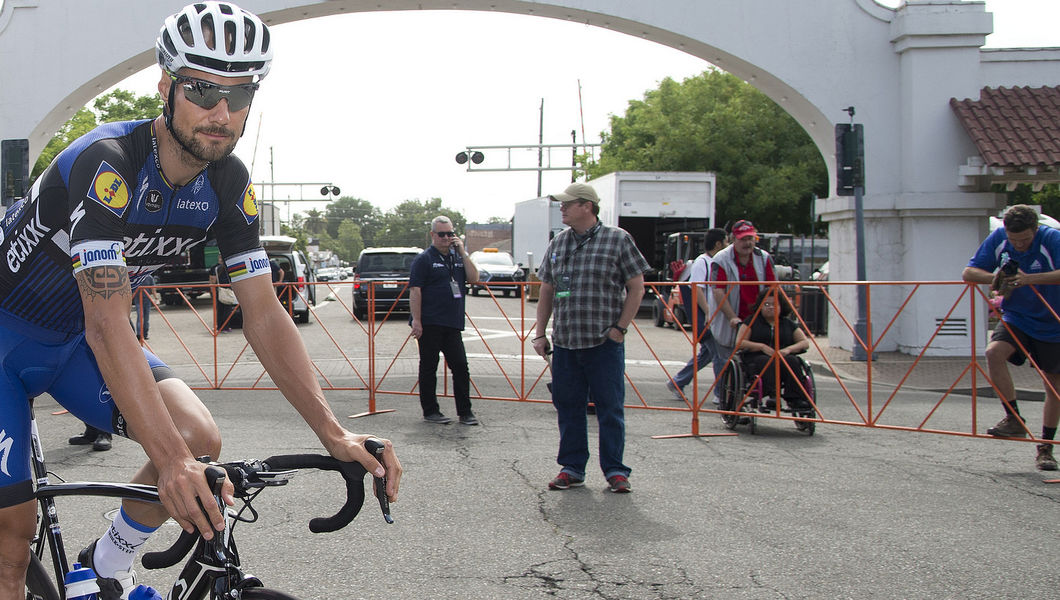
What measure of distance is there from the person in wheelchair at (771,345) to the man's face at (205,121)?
6.46 metres

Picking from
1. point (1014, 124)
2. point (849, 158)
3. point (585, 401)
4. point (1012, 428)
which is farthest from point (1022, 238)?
point (1014, 124)

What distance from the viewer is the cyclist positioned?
81.7 inches

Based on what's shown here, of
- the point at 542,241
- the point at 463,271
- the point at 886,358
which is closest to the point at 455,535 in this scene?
the point at 463,271

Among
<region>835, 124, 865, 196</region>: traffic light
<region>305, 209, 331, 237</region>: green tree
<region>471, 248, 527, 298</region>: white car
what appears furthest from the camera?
<region>305, 209, 331, 237</region>: green tree

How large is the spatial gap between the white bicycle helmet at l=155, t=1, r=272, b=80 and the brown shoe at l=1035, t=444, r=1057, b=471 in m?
6.39

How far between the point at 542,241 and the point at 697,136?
22.3ft

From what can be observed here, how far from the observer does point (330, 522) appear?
196 centimetres

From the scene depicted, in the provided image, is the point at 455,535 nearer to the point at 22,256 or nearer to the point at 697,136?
the point at 22,256

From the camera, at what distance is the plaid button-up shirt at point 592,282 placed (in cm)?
604

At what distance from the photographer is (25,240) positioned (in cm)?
245

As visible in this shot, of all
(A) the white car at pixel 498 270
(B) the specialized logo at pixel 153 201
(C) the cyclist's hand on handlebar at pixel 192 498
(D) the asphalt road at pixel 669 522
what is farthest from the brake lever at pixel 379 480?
(A) the white car at pixel 498 270

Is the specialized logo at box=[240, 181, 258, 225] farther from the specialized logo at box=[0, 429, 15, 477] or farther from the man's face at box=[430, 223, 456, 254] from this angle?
the man's face at box=[430, 223, 456, 254]

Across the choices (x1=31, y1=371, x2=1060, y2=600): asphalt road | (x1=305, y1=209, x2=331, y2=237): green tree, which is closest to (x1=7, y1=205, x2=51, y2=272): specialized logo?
(x1=31, y1=371, x2=1060, y2=600): asphalt road

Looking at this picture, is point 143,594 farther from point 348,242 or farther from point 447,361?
point 348,242
